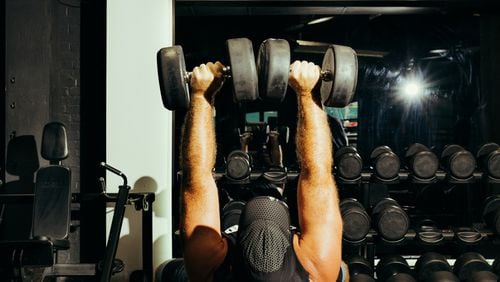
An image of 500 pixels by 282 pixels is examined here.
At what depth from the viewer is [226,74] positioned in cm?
177

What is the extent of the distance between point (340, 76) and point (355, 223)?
1445mm

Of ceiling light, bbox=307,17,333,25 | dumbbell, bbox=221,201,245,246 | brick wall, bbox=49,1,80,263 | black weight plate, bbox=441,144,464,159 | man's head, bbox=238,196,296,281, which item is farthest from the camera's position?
ceiling light, bbox=307,17,333,25

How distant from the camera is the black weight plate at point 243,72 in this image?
64.4 inches

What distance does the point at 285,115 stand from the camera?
3941 millimetres

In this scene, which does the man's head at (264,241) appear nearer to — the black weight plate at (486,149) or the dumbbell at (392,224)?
the dumbbell at (392,224)

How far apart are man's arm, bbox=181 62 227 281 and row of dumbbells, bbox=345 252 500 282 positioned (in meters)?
1.51

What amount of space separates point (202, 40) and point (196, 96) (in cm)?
241

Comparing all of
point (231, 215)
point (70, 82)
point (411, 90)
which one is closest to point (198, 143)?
point (231, 215)

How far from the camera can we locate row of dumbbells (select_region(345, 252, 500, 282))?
2926mm

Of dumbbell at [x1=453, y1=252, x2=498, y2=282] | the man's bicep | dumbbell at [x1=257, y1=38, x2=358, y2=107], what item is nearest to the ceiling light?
dumbbell at [x1=453, y1=252, x2=498, y2=282]

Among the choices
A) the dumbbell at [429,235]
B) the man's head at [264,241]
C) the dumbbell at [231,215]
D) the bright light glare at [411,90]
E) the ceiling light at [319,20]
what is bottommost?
the dumbbell at [429,235]

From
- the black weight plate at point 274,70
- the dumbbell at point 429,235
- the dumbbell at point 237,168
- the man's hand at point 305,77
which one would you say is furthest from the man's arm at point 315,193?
the dumbbell at point 429,235

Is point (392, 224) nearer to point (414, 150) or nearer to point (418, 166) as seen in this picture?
point (418, 166)

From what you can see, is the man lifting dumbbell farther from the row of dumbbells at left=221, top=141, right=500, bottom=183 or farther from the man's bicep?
the row of dumbbells at left=221, top=141, right=500, bottom=183
